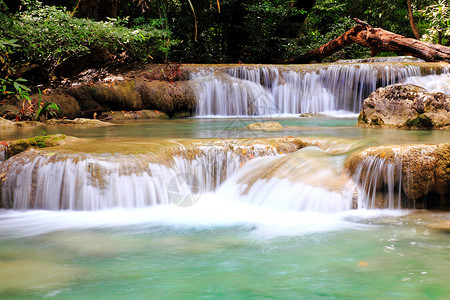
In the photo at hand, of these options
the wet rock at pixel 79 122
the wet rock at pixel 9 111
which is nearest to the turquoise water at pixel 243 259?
the wet rock at pixel 79 122

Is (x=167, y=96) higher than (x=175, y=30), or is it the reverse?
(x=175, y=30)

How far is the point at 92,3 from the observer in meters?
13.1

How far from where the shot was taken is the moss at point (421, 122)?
7.07 meters

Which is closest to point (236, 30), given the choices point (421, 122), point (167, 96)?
point (167, 96)

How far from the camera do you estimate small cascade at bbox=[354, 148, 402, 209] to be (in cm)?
401

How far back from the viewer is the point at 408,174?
13.0 feet

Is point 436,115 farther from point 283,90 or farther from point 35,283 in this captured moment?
point 35,283

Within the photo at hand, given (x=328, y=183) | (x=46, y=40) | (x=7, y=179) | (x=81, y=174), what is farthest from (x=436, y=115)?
(x=46, y=40)

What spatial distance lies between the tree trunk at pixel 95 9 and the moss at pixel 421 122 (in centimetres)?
1026

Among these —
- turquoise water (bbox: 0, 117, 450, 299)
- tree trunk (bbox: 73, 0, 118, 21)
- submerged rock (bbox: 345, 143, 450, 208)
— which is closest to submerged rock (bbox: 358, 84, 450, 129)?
submerged rock (bbox: 345, 143, 450, 208)

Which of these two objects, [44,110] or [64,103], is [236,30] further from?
[44,110]

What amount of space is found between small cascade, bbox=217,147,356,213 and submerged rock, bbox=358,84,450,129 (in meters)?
3.21

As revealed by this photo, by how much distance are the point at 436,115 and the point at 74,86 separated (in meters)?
8.86

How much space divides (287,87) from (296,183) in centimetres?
792
